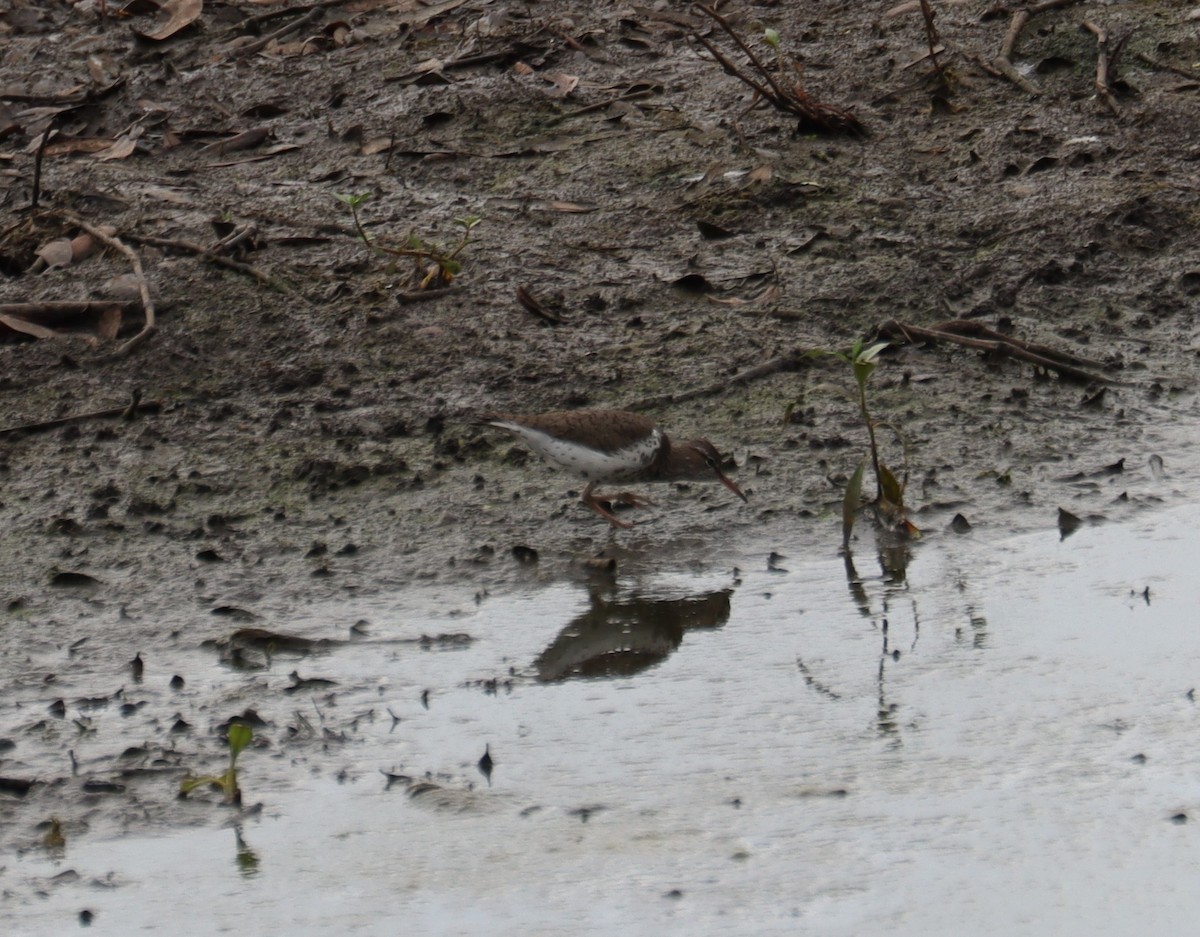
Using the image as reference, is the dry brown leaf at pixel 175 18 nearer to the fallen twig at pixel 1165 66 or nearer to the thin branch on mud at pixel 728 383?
the thin branch on mud at pixel 728 383

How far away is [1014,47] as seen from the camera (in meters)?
10.3

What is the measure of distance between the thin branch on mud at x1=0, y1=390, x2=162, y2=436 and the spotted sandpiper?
65.3 inches

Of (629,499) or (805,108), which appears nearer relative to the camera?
(629,499)

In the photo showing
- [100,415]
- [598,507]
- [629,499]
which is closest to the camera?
[598,507]

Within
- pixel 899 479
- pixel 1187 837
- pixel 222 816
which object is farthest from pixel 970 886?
→ pixel 899 479

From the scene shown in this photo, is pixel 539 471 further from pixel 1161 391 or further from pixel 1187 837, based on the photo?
pixel 1187 837

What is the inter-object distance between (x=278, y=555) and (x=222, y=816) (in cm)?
190

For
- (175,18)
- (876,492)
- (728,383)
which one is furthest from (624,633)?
(175,18)

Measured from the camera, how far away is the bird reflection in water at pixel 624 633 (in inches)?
210

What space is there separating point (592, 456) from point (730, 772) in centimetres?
203

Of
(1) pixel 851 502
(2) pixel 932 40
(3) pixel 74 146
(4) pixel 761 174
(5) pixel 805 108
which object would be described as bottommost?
(1) pixel 851 502

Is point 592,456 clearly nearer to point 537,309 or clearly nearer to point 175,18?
point 537,309

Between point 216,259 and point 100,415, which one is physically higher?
point 216,259

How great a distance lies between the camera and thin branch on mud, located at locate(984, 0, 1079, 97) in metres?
9.92
